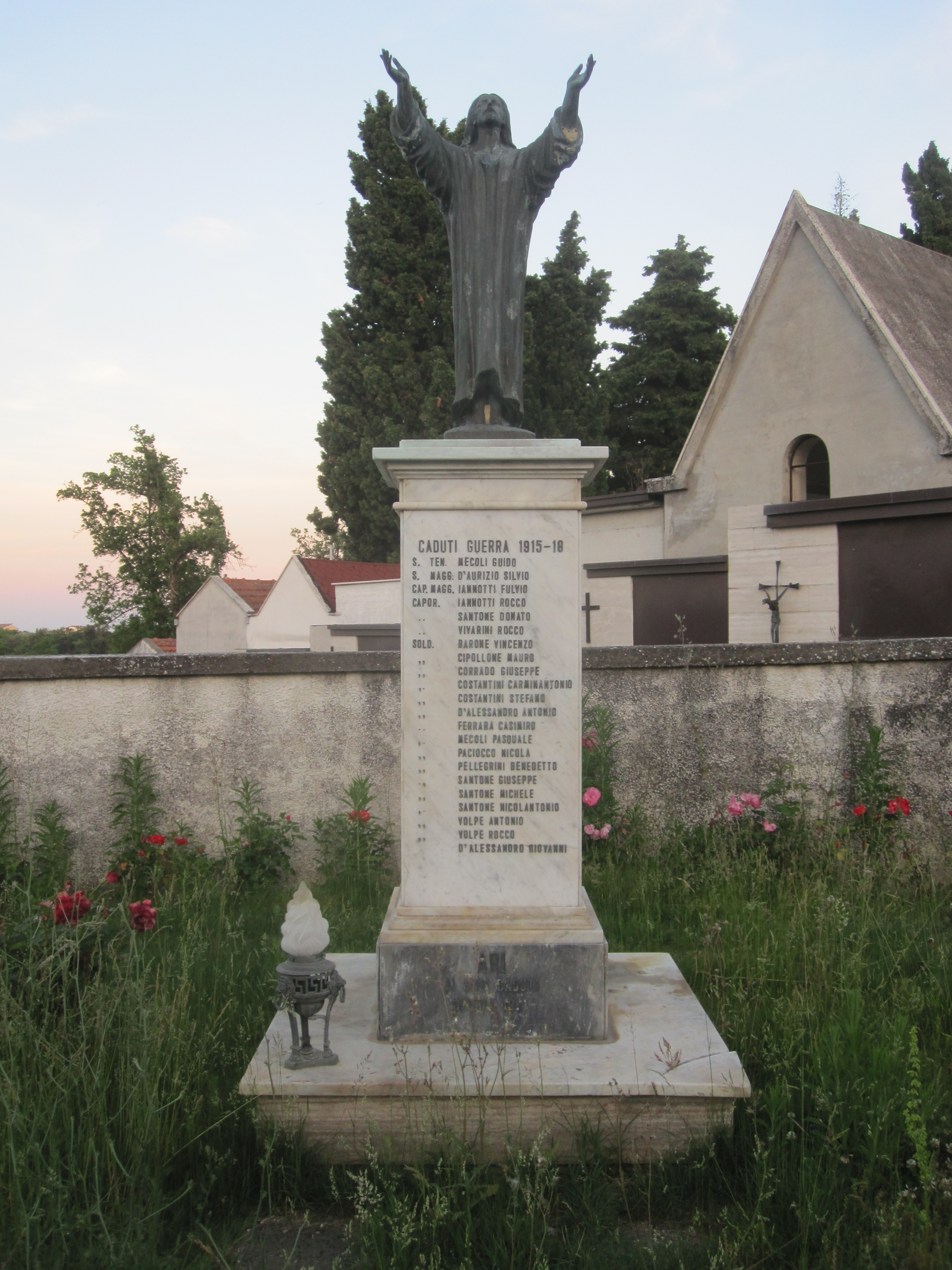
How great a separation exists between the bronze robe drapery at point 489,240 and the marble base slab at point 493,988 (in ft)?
6.95

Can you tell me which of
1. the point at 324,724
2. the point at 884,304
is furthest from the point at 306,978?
the point at 884,304

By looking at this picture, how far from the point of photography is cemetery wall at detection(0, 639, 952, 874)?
6.27m

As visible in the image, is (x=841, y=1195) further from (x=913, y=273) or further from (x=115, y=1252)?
(x=913, y=273)

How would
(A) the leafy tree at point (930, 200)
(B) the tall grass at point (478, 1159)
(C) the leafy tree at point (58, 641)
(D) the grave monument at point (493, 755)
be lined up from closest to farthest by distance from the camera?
(B) the tall grass at point (478, 1159), (D) the grave monument at point (493, 755), (A) the leafy tree at point (930, 200), (C) the leafy tree at point (58, 641)

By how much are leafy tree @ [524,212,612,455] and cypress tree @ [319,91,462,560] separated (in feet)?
8.05

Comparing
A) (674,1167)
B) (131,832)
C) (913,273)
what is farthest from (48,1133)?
(913,273)

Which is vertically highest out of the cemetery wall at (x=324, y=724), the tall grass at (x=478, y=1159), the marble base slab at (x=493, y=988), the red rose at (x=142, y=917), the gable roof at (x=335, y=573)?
the gable roof at (x=335, y=573)

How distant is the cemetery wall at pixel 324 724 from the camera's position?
6.27 m

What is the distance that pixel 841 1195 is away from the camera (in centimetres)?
266

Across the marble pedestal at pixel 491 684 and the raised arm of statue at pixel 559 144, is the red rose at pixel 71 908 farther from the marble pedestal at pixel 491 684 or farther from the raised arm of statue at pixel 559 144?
the raised arm of statue at pixel 559 144

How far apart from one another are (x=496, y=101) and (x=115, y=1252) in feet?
14.2

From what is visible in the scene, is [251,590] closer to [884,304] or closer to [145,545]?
[145,545]

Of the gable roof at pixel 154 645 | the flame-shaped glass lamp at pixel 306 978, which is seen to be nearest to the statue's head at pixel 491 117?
the flame-shaped glass lamp at pixel 306 978

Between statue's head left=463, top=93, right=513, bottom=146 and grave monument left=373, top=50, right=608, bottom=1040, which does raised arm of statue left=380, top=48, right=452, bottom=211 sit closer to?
statue's head left=463, top=93, right=513, bottom=146
